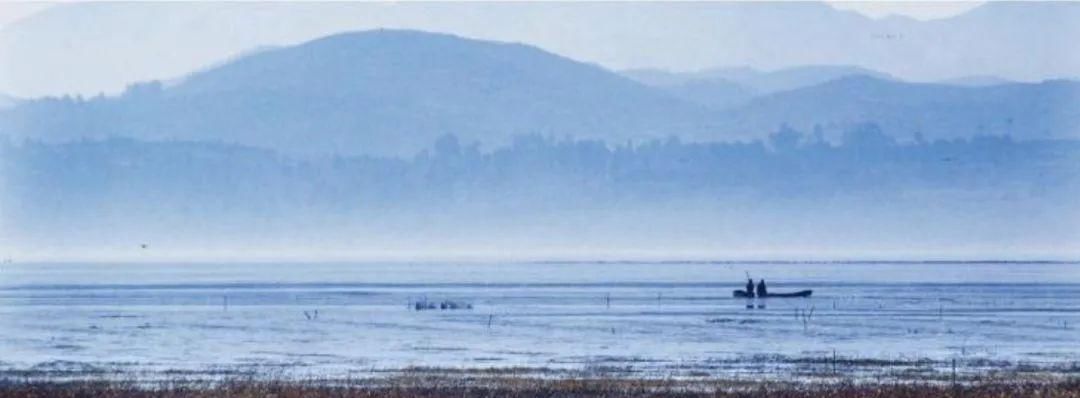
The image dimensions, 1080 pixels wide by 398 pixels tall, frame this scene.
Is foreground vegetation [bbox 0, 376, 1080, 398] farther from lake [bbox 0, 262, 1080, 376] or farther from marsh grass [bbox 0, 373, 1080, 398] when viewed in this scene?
lake [bbox 0, 262, 1080, 376]

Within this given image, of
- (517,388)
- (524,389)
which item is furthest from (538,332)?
(524,389)

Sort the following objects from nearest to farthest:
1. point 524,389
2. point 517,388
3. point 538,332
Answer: point 524,389
point 517,388
point 538,332

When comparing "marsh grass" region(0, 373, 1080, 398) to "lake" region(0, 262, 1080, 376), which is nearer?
"marsh grass" region(0, 373, 1080, 398)

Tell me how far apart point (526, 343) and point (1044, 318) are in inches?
1045

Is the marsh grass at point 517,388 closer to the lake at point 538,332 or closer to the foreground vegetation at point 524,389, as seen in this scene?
the foreground vegetation at point 524,389

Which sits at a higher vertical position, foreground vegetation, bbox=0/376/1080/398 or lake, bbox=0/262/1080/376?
lake, bbox=0/262/1080/376

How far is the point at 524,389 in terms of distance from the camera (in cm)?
3994

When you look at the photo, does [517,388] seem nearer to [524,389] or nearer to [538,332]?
[524,389]

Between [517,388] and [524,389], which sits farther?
[517,388]

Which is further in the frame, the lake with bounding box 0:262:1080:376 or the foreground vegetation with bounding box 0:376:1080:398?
the lake with bounding box 0:262:1080:376

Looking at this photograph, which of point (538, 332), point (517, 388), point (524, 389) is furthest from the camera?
point (538, 332)

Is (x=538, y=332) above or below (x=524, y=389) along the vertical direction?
above

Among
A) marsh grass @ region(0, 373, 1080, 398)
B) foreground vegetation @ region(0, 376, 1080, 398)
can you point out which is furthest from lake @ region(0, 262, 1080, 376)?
foreground vegetation @ region(0, 376, 1080, 398)

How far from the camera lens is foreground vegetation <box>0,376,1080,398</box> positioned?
37.7 metres
